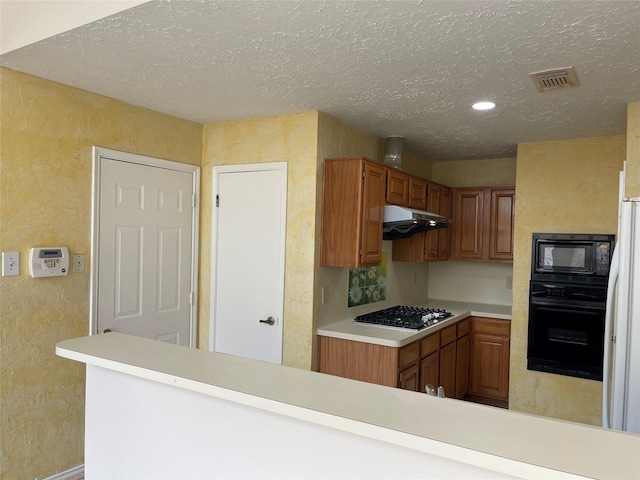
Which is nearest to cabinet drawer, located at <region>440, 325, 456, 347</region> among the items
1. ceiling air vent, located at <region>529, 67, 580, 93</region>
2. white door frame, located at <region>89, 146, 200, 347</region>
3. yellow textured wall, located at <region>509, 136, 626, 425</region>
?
yellow textured wall, located at <region>509, 136, 626, 425</region>

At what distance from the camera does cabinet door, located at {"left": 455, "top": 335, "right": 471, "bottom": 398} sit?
423 cm

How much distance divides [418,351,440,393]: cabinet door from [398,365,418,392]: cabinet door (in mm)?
111

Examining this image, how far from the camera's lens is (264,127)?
3.39m

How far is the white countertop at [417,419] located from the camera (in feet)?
3.31

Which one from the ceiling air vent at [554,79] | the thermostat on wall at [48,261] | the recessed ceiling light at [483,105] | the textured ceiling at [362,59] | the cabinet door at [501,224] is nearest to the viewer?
the textured ceiling at [362,59]

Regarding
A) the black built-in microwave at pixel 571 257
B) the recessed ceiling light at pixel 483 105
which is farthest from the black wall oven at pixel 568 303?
the recessed ceiling light at pixel 483 105

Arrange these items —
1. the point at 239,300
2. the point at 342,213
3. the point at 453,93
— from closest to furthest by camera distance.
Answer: the point at 453,93
the point at 342,213
the point at 239,300

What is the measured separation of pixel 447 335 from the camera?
3.96 metres

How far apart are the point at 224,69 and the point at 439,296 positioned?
3760mm

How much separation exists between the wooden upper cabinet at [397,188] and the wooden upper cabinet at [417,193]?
90 millimetres

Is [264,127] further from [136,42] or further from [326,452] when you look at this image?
[326,452]

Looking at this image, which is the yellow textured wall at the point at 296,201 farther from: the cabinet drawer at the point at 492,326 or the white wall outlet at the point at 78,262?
the cabinet drawer at the point at 492,326

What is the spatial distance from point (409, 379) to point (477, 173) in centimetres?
260

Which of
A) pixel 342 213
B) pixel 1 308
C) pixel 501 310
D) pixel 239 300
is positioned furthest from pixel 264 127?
pixel 501 310
